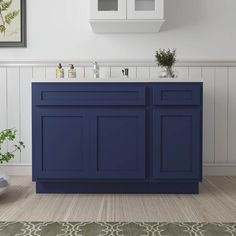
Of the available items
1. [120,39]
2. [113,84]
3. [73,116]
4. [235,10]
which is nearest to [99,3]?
[120,39]

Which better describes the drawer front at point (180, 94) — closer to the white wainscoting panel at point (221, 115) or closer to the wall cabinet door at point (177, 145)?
the wall cabinet door at point (177, 145)

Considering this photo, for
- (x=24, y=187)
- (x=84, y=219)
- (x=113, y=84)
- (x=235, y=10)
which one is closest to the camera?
(x=84, y=219)

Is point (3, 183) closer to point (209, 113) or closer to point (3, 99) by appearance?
point (3, 99)

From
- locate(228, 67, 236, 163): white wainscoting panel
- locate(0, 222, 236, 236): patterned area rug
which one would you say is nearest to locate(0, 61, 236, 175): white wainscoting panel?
locate(228, 67, 236, 163): white wainscoting panel

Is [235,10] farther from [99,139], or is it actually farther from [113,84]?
[99,139]

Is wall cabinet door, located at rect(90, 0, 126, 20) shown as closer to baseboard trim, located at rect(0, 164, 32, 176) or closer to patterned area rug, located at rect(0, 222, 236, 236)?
baseboard trim, located at rect(0, 164, 32, 176)

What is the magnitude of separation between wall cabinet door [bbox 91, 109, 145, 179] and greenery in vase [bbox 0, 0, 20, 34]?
1.24 m

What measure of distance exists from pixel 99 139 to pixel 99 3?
1.04 m

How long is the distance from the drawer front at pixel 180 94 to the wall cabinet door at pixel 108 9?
0.68m

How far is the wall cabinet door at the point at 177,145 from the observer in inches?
90.3

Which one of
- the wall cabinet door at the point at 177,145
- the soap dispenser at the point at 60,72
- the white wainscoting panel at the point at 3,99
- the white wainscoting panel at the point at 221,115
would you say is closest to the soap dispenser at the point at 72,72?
the soap dispenser at the point at 60,72

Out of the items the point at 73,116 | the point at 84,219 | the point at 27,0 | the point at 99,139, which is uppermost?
the point at 27,0

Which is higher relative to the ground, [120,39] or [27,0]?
[27,0]

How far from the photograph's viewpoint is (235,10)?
2.87 metres
